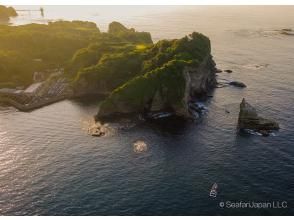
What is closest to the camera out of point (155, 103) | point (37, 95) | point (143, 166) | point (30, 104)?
point (143, 166)

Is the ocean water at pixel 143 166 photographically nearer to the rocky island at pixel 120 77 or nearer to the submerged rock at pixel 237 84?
the rocky island at pixel 120 77

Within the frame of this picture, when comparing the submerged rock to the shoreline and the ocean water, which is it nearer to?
the ocean water

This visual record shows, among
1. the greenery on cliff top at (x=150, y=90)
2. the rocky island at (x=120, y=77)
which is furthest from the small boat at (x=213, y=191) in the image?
the greenery on cliff top at (x=150, y=90)

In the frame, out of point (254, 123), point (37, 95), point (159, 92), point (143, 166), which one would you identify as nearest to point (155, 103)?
point (159, 92)

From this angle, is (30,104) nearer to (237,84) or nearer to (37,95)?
(37,95)

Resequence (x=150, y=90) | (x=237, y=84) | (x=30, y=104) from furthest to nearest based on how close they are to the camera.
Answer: (x=237, y=84) < (x=30, y=104) < (x=150, y=90)

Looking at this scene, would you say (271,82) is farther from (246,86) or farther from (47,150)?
(47,150)

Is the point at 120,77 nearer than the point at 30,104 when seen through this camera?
No

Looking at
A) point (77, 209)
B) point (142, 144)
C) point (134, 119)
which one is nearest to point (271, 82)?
point (134, 119)

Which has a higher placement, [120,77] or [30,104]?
[120,77]
